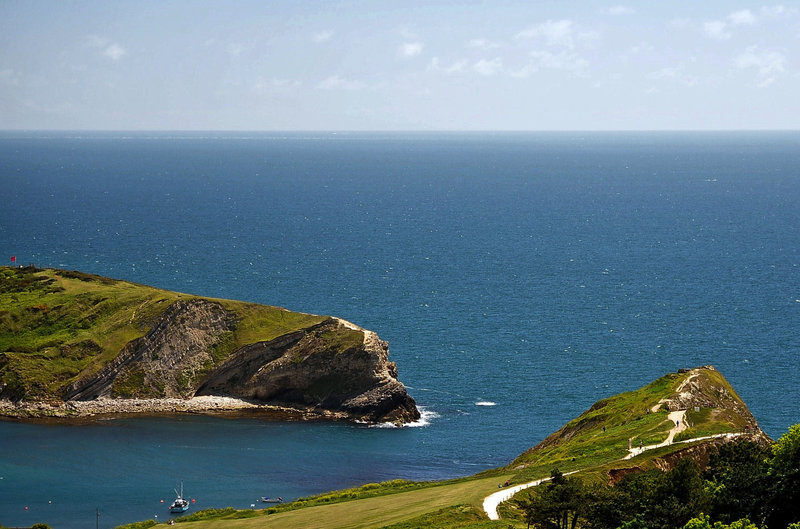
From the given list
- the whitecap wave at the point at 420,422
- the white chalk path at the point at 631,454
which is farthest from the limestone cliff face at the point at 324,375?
the white chalk path at the point at 631,454

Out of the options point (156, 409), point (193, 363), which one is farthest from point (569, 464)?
point (193, 363)

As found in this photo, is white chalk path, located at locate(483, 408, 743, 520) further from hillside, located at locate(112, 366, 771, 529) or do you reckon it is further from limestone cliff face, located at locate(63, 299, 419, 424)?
limestone cliff face, located at locate(63, 299, 419, 424)

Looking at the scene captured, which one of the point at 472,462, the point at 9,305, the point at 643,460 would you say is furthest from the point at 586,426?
the point at 9,305

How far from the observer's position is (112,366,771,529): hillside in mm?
70125

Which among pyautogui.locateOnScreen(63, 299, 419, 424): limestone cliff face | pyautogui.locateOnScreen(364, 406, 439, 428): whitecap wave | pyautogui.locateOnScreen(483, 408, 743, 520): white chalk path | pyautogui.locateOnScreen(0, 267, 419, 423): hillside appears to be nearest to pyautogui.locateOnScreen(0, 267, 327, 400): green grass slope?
pyautogui.locateOnScreen(0, 267, 419, 423): hillside

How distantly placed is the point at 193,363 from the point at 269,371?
1024 cm

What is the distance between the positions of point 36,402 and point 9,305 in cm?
2752

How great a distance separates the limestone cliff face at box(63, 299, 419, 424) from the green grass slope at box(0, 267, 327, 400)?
1645mm

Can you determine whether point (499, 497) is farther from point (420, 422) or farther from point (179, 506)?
point (420, 422)

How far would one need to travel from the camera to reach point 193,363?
129625 millimetres

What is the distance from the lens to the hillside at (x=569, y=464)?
230 feet

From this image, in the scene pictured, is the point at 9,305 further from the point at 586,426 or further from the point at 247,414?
the point at 586,426

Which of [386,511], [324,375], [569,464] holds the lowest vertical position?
[324,375]

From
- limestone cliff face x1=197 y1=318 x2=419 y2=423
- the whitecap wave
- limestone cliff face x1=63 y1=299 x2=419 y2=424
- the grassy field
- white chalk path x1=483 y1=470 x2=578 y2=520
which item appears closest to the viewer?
white chalk path x1=483 y1=470 x2=578 y2=520
